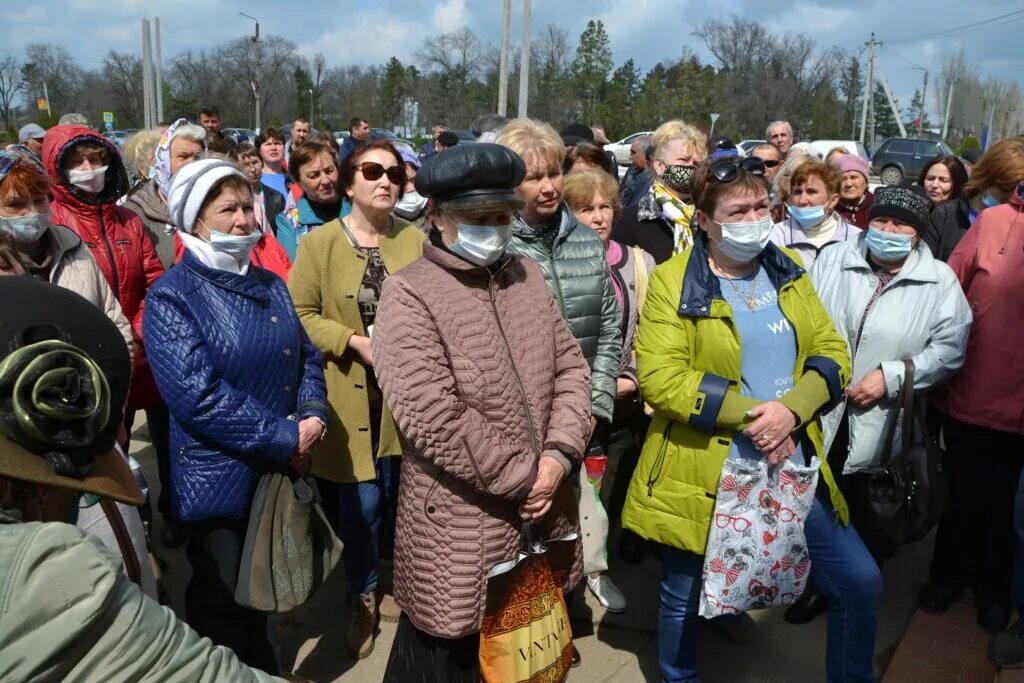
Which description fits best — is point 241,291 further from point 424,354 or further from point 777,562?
point 777,562

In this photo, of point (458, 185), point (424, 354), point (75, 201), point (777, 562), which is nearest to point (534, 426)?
point (424, 354)

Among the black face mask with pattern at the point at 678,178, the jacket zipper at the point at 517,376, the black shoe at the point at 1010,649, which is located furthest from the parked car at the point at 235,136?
the black shoe at the point at 1010,649

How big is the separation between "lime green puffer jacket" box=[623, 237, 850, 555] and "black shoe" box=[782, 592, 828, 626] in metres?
1.13

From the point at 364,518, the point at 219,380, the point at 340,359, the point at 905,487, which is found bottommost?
the point at 364,518

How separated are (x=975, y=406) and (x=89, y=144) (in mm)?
4415

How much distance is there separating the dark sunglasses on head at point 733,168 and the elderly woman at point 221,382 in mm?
1694

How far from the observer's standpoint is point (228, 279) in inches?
113

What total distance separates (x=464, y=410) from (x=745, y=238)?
125 centimetres

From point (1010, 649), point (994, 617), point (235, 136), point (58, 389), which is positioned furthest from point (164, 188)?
point (235, 136)

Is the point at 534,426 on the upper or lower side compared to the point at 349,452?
upper

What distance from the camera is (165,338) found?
8.98 ft

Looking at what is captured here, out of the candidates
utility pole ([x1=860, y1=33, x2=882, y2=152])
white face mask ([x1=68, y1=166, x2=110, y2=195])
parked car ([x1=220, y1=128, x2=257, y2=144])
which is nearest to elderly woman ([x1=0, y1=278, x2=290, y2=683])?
white face mask ([x1=68, y1=166, x2=110, y2=195])

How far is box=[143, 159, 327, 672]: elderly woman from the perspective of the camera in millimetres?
2754

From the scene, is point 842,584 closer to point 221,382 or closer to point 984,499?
point 984,499
